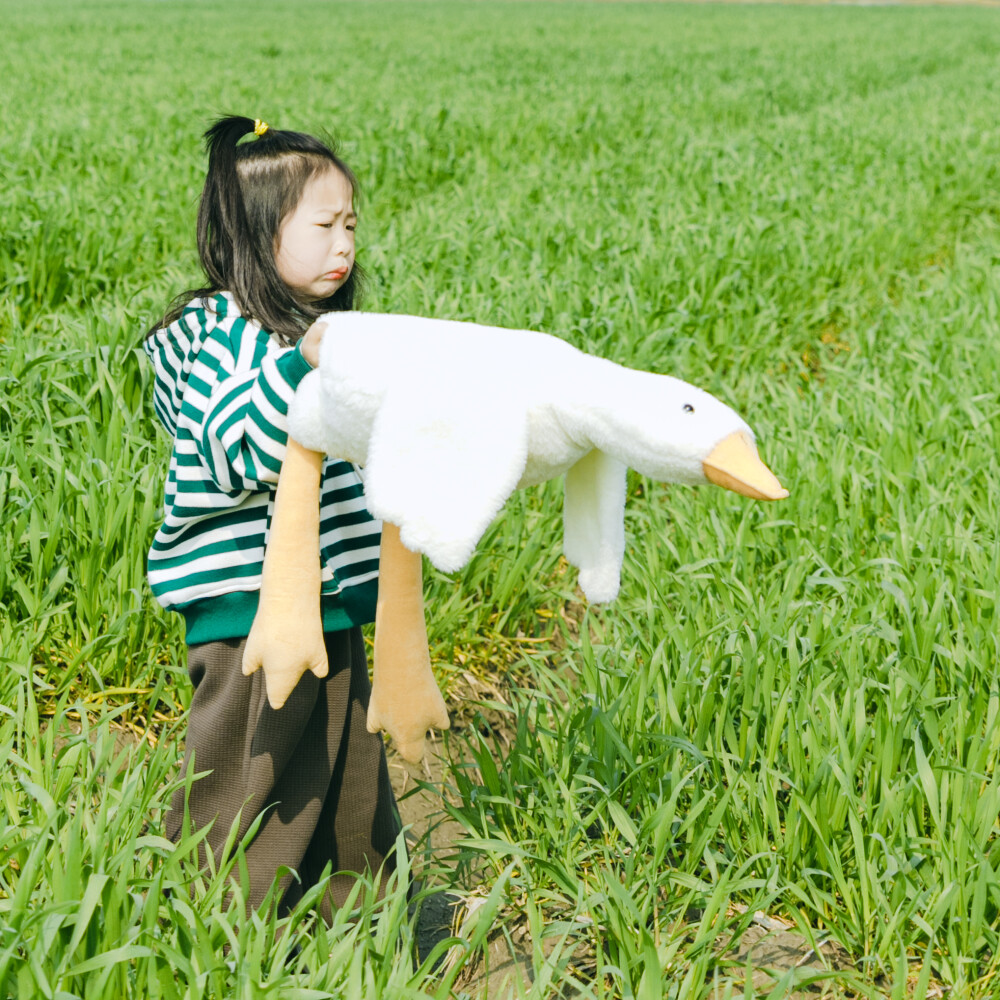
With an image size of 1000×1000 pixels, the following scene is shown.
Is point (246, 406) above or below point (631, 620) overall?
above

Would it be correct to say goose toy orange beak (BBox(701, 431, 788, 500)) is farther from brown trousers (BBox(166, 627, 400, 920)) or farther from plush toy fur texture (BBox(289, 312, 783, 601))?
brown trousers (BBox(166, 627, 400, 920))

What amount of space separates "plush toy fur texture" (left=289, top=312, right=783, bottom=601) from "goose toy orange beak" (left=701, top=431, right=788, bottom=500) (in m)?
0.01

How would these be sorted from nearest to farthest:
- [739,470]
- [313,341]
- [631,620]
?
[739,470]
[313,341]
[631,620]

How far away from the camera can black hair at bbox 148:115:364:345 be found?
145 cm

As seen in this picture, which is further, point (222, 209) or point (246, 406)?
point (222, 209)

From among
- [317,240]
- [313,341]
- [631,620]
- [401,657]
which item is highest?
[317,240]

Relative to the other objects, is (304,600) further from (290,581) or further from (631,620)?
(631,620)

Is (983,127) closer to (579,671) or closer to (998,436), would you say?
(998,436)

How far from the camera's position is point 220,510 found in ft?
4.83

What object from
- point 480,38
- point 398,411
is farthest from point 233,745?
point 480,38

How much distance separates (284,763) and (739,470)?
2.88 ft

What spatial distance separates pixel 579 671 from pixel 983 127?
832 cm

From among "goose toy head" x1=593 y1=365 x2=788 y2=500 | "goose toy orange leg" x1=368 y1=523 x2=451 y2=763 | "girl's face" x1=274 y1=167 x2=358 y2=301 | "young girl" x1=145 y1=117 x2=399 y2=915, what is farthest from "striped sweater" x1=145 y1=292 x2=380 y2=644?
"goose toy head" x1=593 y1=365 x2=788 y2=500

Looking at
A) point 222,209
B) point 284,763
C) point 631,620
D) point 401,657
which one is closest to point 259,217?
point 222,209
